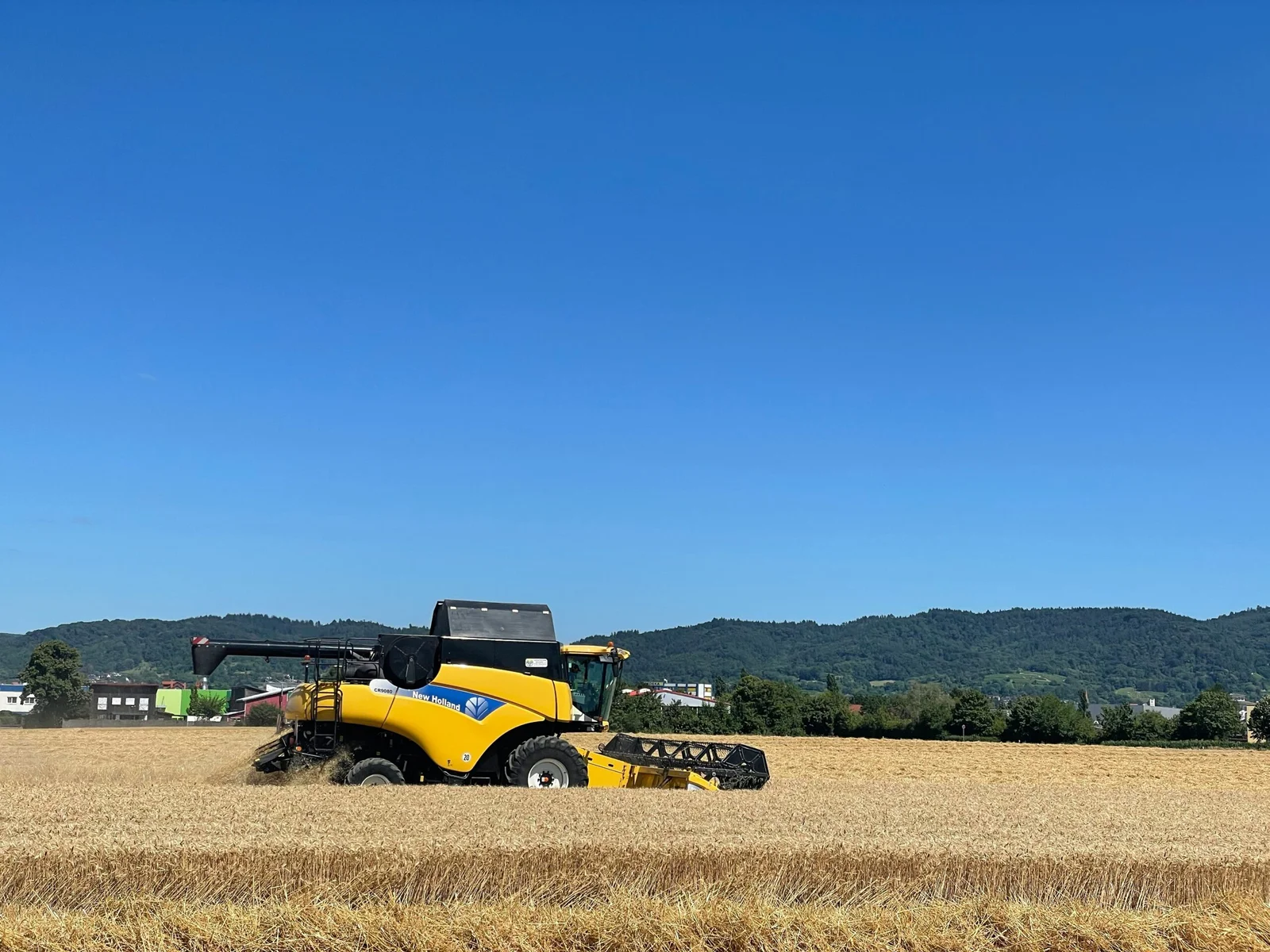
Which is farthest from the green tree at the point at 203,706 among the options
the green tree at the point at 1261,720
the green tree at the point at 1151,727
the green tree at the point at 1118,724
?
the green tree at the point at 1261,720

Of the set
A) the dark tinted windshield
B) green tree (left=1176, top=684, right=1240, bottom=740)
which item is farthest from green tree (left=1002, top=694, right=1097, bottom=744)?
the dark tinted windshield

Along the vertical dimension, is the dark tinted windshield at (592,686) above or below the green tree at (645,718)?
above

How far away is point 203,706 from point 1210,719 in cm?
8865

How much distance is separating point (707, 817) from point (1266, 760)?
4204 centimetres

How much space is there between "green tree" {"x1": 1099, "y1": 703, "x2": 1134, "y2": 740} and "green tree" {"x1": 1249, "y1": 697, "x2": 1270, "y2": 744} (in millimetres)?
6376

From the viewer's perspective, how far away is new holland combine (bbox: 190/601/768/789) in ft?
55.3

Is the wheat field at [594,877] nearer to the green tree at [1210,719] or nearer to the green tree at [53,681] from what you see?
the green tree at [1210,719]

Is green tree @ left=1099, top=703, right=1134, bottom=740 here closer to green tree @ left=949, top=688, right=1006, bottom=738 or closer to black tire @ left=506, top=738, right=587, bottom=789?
green tree @ left=949, top=688, right=1006, bottom=738

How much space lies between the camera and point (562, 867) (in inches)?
367

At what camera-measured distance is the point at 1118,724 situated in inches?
2623

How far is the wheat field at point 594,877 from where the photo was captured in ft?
27.0

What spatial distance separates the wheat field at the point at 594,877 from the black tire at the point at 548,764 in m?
3.60

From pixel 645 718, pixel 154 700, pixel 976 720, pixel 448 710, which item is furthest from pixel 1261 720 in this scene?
pixel 154 700

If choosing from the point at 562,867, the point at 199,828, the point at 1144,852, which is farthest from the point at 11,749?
the point at 1144,852
